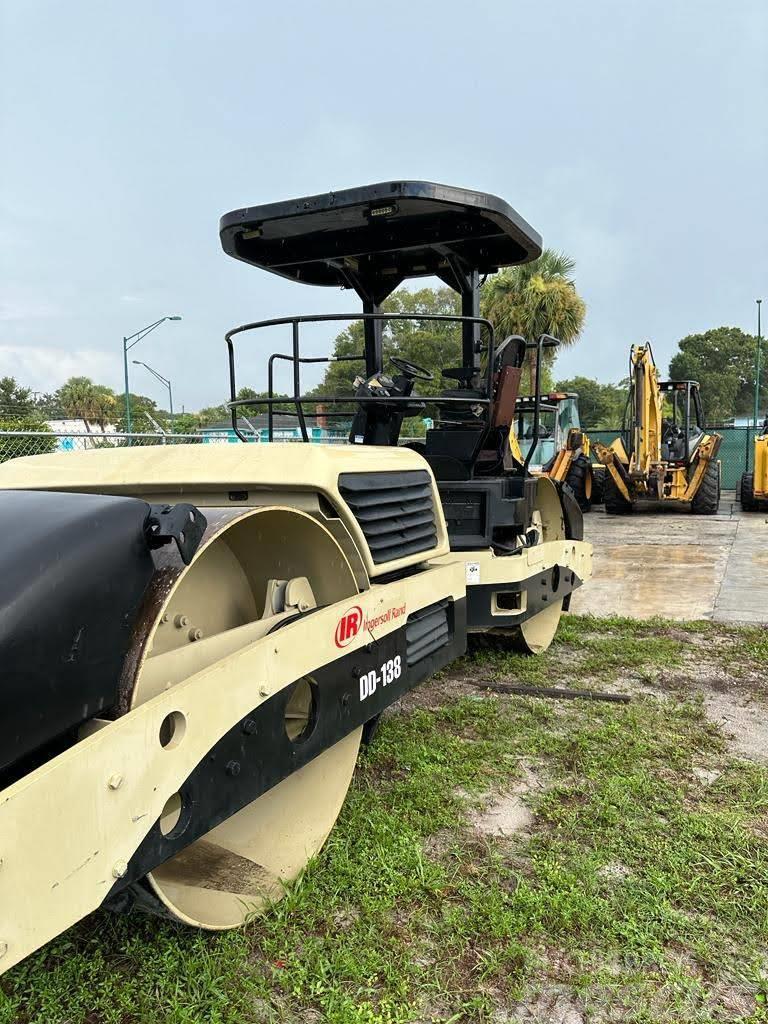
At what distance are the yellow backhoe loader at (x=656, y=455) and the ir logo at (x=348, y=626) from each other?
12.3m

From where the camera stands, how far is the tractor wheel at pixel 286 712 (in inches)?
90.5

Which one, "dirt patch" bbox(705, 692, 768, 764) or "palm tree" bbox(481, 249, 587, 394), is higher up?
"palm tree" bbox(481, 249, 587, 394)

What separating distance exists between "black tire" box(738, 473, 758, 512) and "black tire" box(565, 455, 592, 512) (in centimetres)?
295

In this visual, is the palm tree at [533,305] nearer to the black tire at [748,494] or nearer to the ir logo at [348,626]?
the black tire at [748,494]

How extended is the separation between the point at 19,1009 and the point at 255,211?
3.26 meters

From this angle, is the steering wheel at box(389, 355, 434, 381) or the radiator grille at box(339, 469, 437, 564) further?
the steering wheel at box(389, 355, 434, 381)

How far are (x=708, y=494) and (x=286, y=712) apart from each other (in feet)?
47.2

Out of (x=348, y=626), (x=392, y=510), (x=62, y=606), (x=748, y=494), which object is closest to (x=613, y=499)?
(x=748, y=494)

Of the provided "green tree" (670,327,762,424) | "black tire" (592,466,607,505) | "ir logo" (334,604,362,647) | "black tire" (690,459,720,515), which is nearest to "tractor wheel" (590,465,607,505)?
"black tire" (592,466,607,505)

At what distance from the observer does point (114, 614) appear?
1.71 metres

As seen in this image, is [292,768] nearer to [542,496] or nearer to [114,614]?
[114,614]

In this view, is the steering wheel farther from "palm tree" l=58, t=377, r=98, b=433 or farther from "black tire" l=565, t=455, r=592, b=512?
"palm tree" l=58, t=377, r=98, b=433

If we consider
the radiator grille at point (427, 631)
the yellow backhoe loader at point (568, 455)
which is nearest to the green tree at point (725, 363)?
the yellow backhoe loader at point (568, 455)

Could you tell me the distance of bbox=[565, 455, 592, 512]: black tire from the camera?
55.6 feet
